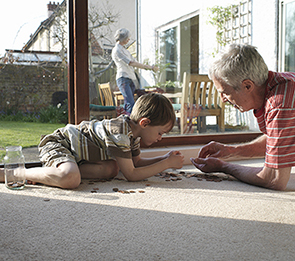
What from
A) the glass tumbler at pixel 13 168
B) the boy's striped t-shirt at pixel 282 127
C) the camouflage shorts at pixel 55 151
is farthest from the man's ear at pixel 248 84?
the glass tumbler at pixel 13 168

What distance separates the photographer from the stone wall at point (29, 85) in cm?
270

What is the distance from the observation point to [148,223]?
1.46m

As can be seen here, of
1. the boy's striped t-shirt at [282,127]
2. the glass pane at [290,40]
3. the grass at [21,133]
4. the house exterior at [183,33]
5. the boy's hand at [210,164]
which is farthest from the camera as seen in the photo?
the glass pane at [290,40]

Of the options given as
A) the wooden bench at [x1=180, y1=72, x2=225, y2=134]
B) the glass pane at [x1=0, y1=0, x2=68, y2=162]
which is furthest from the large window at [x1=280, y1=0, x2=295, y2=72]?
the glass pane at [x1=0, y1=0, x2=68, y2=162]

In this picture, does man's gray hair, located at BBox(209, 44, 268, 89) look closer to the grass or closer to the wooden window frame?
the wooden window frame

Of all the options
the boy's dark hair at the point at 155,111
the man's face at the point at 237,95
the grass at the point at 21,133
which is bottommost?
the grass at the point at 21,133

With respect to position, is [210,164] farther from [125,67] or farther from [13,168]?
[13,168]

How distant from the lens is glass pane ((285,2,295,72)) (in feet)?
14.1

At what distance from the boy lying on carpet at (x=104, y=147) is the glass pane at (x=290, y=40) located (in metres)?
2.81

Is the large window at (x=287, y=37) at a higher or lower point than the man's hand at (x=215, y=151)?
higher

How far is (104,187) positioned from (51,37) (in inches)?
58.4

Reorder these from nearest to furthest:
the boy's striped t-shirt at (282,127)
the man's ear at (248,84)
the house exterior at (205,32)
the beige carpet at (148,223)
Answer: the beige carpet at (148,223)
the boy's striped t-shirt at (282,127)
the man's ear at (248,84)
the house exterior at (205,32)

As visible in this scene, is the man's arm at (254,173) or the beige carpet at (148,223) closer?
the beige carpet at (148,223)

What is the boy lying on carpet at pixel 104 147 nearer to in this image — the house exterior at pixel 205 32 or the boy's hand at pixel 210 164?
the boy's hand at pixel 210 164
